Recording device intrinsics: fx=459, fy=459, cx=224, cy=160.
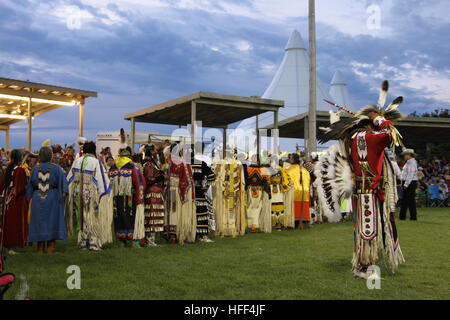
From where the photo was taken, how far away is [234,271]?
211 inches

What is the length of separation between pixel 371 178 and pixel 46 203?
4546 mm

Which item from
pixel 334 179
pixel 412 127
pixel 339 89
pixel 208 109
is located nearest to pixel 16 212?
pixel 334 179

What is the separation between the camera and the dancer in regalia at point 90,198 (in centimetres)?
711

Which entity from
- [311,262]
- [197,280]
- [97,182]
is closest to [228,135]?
[97,182]

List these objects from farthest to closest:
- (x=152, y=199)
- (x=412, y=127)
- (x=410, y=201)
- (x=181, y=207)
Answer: (x=412, y=127)
(x=410, y=201)
(x=181, y=207)
(x=152, y=199)

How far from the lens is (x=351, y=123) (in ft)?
17.2

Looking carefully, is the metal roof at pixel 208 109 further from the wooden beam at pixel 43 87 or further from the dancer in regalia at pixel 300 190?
the dancer in regalia at pixel 300 190

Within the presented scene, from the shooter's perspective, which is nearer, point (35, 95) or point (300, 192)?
point (300, 192)

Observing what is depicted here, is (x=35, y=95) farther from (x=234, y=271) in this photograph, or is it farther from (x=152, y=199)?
(x=234, y=271)

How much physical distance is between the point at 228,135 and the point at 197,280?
1220 centimetres

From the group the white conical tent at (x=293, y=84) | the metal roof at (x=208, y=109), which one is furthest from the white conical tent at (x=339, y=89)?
the metal roof at (x=208, y=109)

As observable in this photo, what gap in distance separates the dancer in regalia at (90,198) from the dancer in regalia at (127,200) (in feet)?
0.68

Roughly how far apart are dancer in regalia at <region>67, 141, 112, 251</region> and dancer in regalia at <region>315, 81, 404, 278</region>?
366 cm
